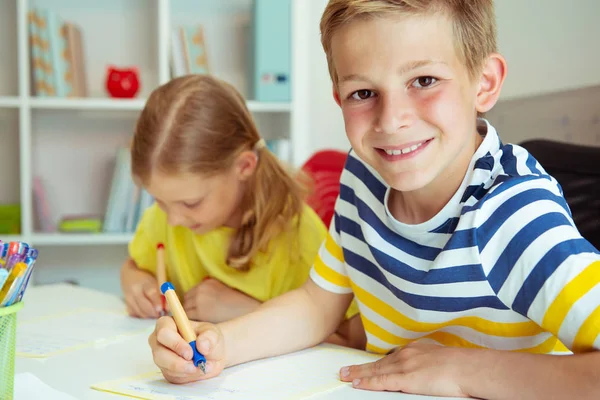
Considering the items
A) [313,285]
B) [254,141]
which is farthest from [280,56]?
[313,285]

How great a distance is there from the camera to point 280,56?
266 cm

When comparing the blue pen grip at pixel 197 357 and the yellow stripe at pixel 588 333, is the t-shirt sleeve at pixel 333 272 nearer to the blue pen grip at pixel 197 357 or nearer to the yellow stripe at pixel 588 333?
the blue pen grip at pixel 197 357

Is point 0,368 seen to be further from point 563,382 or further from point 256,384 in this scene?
point 563,382

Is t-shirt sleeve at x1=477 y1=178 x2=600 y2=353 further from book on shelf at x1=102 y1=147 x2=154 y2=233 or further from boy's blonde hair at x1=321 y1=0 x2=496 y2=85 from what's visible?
book on shelf at x1=102 y1=147 x2=154 y2=233

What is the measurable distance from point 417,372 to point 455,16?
1.41ft

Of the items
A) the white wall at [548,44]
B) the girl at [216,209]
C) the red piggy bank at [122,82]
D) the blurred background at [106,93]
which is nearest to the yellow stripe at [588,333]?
the girl at [216,209]

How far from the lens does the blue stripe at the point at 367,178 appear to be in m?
1.03

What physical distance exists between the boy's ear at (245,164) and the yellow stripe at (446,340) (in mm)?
465

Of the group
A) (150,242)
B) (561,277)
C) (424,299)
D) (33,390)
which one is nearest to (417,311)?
(424,299)

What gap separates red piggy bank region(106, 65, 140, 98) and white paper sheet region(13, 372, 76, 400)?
6.51ft

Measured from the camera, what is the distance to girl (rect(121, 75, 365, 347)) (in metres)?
1.27

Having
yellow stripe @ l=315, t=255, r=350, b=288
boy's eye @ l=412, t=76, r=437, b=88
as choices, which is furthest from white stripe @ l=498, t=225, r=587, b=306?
yellow stripe @ l=315, t=255, r=350, b=288

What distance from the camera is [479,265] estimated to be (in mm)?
817

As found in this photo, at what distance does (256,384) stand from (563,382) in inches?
13.4
